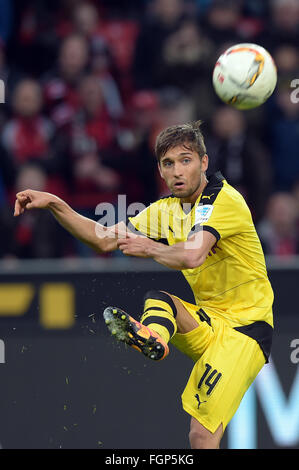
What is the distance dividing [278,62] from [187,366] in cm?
406

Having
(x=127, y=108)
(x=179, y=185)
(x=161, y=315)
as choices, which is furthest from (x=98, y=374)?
(x=127, y=108)

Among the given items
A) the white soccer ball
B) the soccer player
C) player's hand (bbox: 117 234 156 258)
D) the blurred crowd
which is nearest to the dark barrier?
the blurred crowd

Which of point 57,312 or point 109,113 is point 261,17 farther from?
point 57,312

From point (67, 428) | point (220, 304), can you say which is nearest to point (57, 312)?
point (67, 428)

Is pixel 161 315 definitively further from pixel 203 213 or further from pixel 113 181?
pixel 113 181

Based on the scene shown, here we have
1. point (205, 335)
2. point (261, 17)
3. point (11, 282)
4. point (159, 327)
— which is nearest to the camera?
point (159, 327)

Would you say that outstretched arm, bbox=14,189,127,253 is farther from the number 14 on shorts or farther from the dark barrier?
the dark barrier

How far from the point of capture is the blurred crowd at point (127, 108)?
10281mm

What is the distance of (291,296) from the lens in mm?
9102

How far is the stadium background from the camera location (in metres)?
9.04

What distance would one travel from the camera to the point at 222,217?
6434 millimetres

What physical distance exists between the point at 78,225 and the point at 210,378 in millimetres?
1504

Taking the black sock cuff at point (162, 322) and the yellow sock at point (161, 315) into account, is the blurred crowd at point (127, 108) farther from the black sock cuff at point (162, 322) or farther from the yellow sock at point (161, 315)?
the black sock cuff at point (162, 322)
